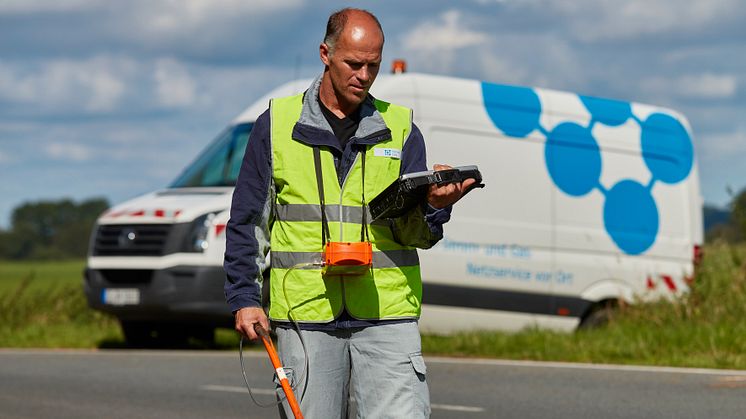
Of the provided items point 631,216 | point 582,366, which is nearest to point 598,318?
point 631,216

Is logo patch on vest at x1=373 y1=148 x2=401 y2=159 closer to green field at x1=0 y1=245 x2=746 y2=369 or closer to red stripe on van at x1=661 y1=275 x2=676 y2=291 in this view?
green field at x1=0 y1=245 x2=746 y2=369

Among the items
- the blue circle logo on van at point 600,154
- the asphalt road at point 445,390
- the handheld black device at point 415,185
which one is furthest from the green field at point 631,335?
the handheld black device at point 415,185

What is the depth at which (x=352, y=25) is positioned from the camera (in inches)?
A: 181

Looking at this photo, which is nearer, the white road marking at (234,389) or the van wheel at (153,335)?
the white road marking at (234,389)

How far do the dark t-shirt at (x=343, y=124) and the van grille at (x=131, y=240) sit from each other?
8.69m

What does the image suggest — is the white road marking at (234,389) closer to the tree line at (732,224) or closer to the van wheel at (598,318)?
the van wheel at (598,318)

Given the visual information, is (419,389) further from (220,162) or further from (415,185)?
(220,162)

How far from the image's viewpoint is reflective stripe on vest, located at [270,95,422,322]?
463 cm

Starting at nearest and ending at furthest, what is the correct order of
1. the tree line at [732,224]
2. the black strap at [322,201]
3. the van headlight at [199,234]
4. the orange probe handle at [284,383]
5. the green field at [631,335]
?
1. the orange probe handle at [284,383]
2. the black strap at [322,201]
3. the green field at [631,335]
4. the van headlight at [199,234]
5. the tree line at [732,224]

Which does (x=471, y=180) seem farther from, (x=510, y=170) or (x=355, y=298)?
(x=510, y=170)

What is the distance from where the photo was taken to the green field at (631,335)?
12.2 meters

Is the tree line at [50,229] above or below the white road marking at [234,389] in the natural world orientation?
above

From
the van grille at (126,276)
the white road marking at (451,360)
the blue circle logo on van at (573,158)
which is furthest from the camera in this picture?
the blue circle logo on van at (573,158)

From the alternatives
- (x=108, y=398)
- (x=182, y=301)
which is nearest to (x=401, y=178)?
(x=108, y=398)
